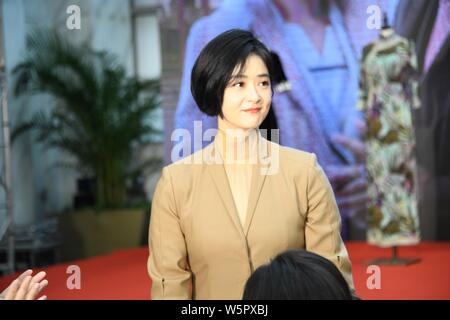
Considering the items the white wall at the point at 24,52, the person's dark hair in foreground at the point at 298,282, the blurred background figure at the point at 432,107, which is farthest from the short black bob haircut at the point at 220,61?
the white wall at the point at 24,52

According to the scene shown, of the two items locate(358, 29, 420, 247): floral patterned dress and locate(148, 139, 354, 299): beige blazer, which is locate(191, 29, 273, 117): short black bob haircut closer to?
locate(148, 139, 354, 299): beige blazer

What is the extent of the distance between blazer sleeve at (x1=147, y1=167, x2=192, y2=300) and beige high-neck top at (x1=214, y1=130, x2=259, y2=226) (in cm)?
14

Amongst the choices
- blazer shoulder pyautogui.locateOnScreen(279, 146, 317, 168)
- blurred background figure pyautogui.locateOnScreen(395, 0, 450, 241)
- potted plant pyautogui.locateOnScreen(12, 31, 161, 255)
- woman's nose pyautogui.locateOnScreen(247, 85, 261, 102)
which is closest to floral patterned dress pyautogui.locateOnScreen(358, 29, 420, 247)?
blurred background figure pyautogui.locateOnScreen(395, 0, 450, 241)

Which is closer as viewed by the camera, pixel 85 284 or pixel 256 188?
pixel 256 188

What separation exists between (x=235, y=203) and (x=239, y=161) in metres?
0.10

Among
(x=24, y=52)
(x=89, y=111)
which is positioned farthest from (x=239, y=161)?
(x=24, y=52)

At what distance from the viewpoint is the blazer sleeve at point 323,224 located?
1839 mm

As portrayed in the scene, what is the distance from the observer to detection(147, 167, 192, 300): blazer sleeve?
1844 millimetres

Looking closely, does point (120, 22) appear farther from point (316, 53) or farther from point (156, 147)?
point (316, 53)

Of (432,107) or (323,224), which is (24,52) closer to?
(432,107)

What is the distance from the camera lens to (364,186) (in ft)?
22.8

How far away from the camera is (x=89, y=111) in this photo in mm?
8047

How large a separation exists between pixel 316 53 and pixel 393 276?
249 cm
